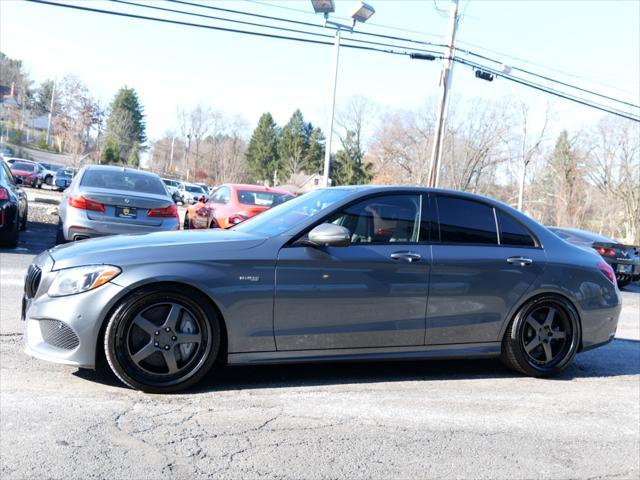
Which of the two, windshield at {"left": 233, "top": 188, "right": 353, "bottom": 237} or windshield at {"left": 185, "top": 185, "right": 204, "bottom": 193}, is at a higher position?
windshield at {"left": 185, "top": 185, "right": 204, "bottom": 193}

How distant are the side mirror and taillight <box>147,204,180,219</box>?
18.0 feet

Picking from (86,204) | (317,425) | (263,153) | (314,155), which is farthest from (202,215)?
(263,153)

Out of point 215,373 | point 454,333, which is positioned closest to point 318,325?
point 215,373

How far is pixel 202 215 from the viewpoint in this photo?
13.7m

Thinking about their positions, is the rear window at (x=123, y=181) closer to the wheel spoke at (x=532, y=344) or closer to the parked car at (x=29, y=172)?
the wheel spoke at (x=532, y=344)

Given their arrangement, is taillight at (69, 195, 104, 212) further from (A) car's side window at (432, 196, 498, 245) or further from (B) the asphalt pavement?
(A) car's side window at (432, 196, 498, 245)

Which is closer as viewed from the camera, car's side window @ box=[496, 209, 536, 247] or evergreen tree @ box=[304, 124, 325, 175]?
car's side window @ box=[496, 209, 536, 247]

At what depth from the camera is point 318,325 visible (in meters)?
4.38

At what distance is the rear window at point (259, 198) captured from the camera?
498 inches

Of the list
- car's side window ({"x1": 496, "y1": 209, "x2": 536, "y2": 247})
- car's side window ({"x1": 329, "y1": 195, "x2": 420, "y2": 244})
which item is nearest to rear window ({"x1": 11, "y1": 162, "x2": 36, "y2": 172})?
car's side window ({"x1": 329, "y1": 195, "x2": 420, "y2": 244})

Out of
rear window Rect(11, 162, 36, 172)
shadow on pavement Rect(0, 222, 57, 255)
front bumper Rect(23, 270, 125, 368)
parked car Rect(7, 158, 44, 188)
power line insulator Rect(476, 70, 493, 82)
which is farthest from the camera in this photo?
rear window Rect(11, 162, 36, 172)

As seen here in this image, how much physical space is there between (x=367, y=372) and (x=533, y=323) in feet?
4.94

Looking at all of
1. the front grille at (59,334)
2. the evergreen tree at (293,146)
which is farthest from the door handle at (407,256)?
the evergreen tree at (293,146)

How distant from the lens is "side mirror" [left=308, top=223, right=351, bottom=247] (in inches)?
171
